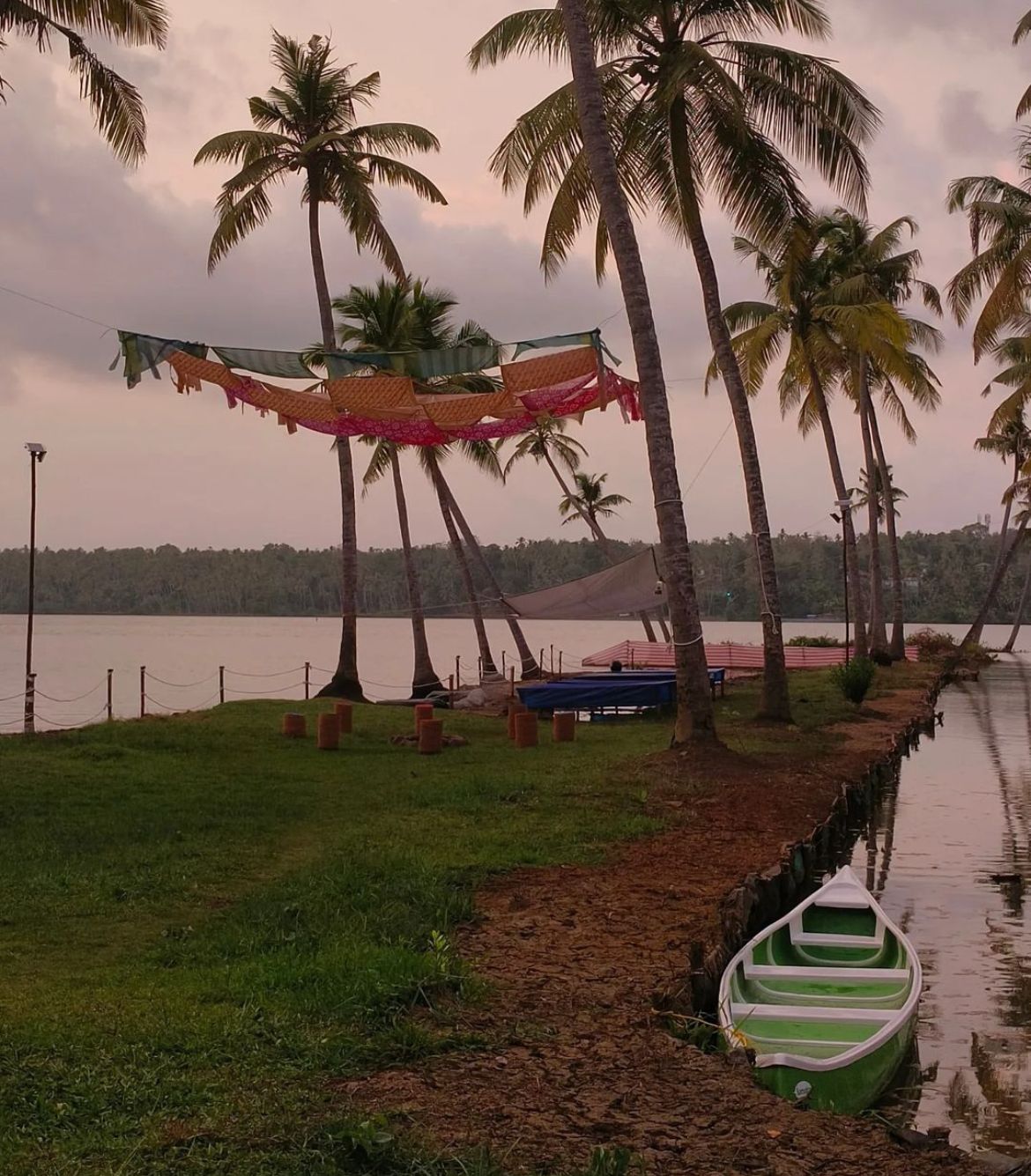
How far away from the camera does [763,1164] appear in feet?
14.1

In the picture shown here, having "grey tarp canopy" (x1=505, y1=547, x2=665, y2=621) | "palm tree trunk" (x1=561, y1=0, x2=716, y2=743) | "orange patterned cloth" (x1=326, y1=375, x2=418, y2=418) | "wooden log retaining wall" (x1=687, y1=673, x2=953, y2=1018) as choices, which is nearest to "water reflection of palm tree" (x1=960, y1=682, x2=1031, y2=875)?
"wooden log retaining wall" (x1=687, y1=673, x2=953, y2=1018)

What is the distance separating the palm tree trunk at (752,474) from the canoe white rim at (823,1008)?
9157mm

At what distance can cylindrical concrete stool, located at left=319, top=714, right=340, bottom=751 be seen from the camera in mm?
15899

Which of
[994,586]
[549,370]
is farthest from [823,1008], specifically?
[994,586]

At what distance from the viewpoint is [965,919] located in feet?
32.6

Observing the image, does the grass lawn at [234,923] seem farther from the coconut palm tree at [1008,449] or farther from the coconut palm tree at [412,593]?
the coconut palm tree at [1008,449]

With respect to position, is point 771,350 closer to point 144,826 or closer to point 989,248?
point 989,248

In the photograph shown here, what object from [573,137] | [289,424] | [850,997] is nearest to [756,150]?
[573,137]

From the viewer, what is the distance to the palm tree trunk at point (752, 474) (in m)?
17.0

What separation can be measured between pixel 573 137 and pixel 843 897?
1097cm

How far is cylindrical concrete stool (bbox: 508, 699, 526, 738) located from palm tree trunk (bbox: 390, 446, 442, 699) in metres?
6.54

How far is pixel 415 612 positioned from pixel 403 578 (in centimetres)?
A: 7177

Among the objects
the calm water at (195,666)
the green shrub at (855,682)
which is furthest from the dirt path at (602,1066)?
the calm water at (195,666)

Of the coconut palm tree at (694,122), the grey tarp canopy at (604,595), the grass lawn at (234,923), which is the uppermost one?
the coconut palm tree at (694,122)
